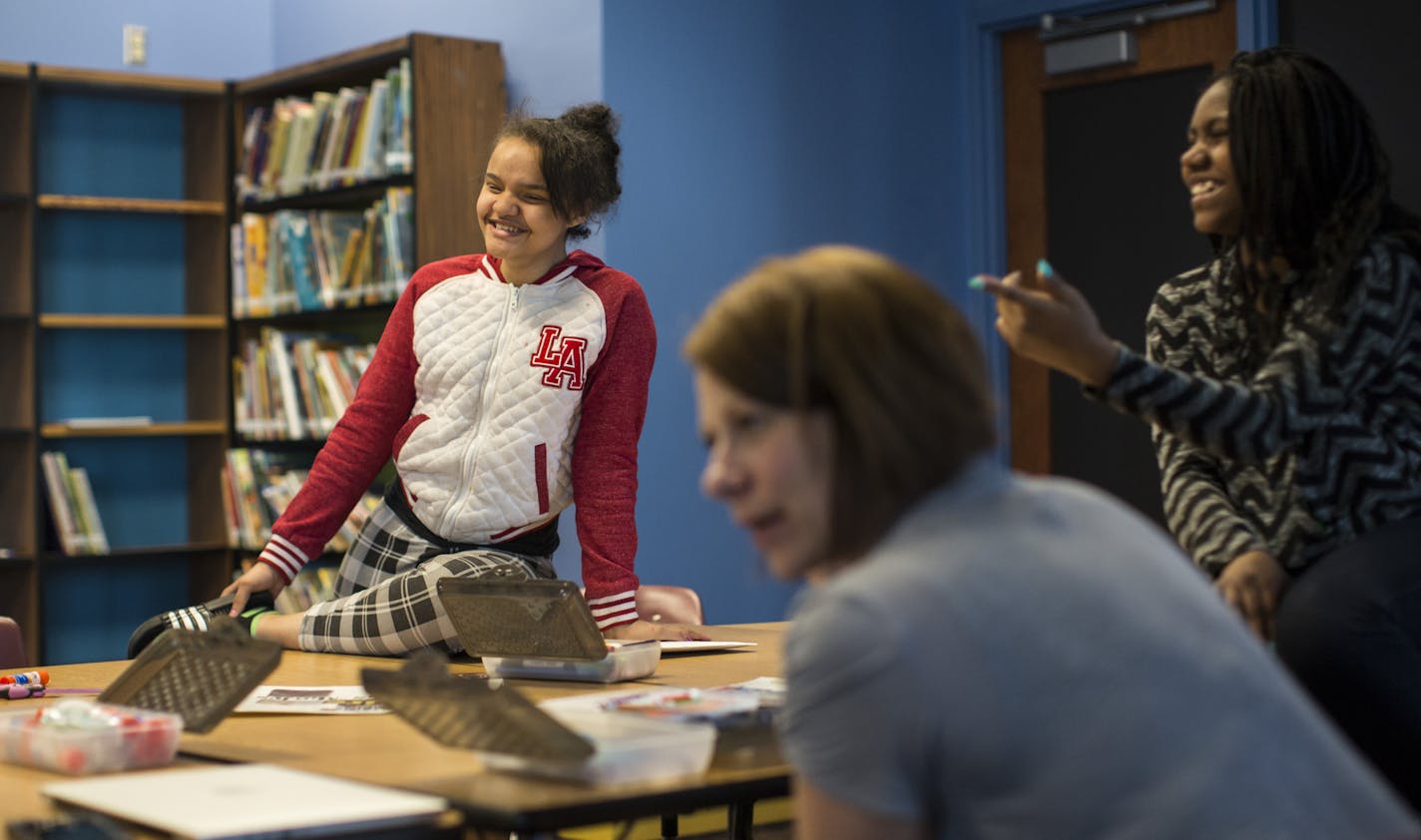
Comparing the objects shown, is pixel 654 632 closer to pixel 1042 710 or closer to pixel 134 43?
pixel 1042 710

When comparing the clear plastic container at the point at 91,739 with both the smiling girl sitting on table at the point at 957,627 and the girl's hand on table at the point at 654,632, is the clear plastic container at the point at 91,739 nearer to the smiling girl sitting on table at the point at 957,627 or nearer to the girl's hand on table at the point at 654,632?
the smiling girl sitting on table at the point at 957,627

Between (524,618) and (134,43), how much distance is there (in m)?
4.26

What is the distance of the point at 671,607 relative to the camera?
117 inches

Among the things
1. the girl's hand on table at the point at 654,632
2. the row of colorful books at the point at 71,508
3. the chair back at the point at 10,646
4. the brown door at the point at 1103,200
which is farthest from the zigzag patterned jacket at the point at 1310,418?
the row of colorful books at the point at 71,508

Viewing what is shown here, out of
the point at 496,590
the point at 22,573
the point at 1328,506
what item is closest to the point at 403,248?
the point at 22,573

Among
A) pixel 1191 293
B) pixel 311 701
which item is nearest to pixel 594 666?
pixel 311 701

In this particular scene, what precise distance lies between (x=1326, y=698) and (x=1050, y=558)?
822mm

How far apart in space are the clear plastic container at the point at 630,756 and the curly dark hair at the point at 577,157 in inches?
56.0

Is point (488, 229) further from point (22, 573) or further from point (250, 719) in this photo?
point (22, 573)

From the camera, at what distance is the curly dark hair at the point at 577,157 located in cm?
271

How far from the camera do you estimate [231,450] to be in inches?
209

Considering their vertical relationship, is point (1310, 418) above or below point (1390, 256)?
below

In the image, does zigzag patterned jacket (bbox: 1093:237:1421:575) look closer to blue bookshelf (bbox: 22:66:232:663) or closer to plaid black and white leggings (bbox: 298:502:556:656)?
plaid black and white leggings (bbox: 298:502:556:656)

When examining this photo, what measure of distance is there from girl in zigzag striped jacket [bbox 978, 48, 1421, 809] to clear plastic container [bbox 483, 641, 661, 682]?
65 centimetres
